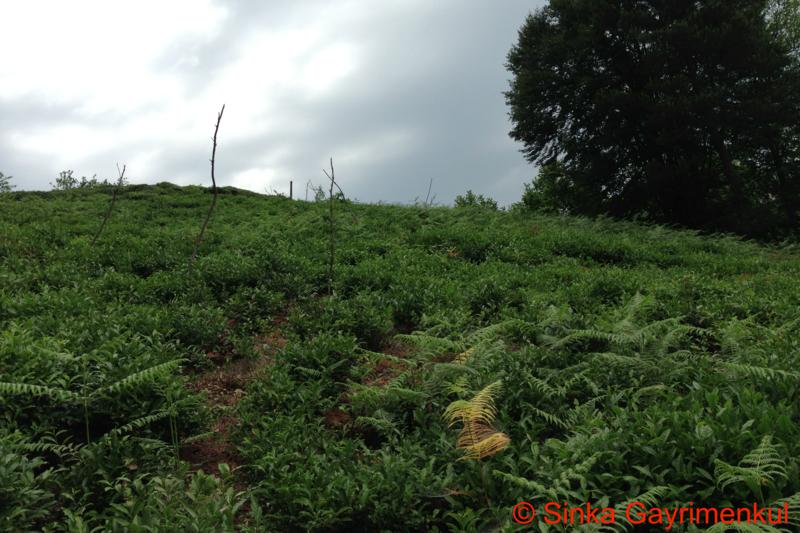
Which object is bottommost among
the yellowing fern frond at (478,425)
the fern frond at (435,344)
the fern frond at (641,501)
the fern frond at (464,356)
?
the fern frond at (641,501)

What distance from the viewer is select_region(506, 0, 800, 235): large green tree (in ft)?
67.9

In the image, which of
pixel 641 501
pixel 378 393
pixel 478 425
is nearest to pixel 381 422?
pixel 378 393

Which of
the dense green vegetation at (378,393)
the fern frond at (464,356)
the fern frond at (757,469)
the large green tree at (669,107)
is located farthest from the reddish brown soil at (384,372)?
the large green tree at (669,107)

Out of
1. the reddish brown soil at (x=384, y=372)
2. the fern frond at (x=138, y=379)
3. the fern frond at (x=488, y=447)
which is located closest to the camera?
the fern frond at (x=488, y=447)

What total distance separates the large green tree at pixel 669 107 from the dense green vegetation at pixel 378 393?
13052 millimetres

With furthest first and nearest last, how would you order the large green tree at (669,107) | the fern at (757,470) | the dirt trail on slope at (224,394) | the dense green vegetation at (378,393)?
1. the large green tree at (669,107)
2. the dirt trail on slope at (224,394)
3. the dense green vegetation at (378,393)
4. the fern at (757,470)

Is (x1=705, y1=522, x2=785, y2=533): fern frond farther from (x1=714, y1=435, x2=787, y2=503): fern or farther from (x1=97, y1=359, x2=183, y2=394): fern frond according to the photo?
(x1=97, y1=359, x2=183, y2=394): fern frond

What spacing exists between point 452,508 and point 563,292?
18.7 ft

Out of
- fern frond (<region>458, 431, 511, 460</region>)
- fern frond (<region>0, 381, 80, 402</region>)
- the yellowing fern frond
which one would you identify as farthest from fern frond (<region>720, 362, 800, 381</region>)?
fern frond (<region>0, 381, 80, 402</region>)

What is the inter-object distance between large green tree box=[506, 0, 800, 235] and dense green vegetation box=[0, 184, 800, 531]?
1305 cm

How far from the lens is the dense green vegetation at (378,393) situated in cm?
346

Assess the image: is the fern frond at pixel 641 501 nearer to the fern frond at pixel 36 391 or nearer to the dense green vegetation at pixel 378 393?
the dense green vegetation at pixel 378 393

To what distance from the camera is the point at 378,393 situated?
16.6 ft

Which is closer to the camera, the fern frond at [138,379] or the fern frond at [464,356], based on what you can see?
the fern frond at [138,379]
